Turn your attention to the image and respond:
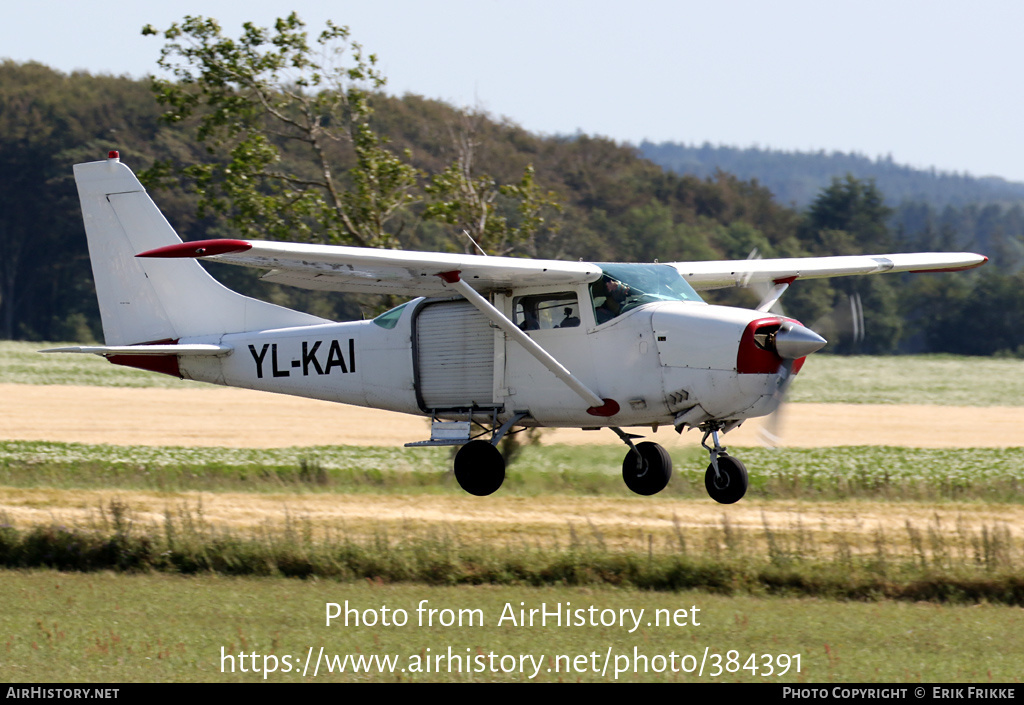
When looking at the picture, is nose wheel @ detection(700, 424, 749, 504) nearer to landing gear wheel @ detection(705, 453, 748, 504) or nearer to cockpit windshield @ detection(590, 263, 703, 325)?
landing gear wheel @ detection(705, 453, 748, 504)

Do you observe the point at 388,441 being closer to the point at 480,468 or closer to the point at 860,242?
the point at 480,468

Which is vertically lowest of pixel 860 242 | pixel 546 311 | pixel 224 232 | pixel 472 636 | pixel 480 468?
pixel 472 636

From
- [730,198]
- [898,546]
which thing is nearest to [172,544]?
[898,546]

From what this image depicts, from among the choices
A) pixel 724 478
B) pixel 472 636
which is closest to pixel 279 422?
pixel 472 636

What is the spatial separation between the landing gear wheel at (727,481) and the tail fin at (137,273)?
6.42m

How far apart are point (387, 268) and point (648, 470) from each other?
4023 millimetres

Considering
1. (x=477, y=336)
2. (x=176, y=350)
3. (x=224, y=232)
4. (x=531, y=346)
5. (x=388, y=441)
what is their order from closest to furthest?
(x=531, y=346), (x=477, y=336), (x=176, y=350), (x=388, y=441), (x=224, y=232)

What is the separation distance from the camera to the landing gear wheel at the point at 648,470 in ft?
49.5

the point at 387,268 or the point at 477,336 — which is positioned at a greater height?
the point at 387,268

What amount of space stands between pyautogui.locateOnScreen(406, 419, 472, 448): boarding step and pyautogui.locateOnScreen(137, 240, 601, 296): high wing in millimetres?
1641

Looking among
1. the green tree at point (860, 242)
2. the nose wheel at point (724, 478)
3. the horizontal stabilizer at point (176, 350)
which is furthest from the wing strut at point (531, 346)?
the green tree at point (860, 242)

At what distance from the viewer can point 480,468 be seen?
15211 mm

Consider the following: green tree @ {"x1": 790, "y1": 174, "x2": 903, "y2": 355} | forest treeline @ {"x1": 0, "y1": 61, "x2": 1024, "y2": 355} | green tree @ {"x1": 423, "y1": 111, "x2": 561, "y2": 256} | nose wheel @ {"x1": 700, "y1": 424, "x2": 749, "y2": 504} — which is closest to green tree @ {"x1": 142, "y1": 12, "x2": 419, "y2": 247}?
green tree @ {"x1": 423, "y1": 111, "x2": 561, "y2": 256}

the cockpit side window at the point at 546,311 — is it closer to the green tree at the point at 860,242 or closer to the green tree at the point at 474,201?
the green tree at the point at 474,201
